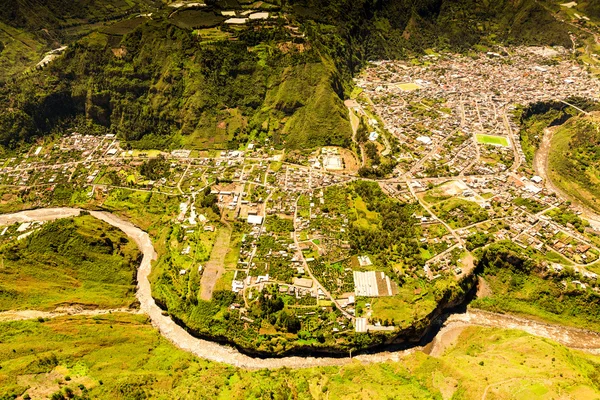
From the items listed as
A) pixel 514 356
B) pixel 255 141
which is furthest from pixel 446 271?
pixel 255 141

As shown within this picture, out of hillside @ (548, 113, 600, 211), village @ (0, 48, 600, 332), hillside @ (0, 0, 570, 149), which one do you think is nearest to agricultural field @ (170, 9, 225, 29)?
hillside @ (0, 0, 570, 149)

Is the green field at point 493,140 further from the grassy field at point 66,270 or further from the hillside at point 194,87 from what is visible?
the grassy field at point 66,270

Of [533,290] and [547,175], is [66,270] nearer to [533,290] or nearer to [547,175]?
[533,290]

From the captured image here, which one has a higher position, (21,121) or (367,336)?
(21,121)

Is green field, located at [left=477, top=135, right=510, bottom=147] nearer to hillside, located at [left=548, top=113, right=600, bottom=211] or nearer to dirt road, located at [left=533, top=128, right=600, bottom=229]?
dirt road, located at [left=533, top=128, right=600, bottom=229]

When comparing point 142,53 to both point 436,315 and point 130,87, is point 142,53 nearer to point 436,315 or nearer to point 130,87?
point 130,87

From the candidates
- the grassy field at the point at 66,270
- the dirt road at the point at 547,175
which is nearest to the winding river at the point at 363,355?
the grassy field at the point at 66,270
